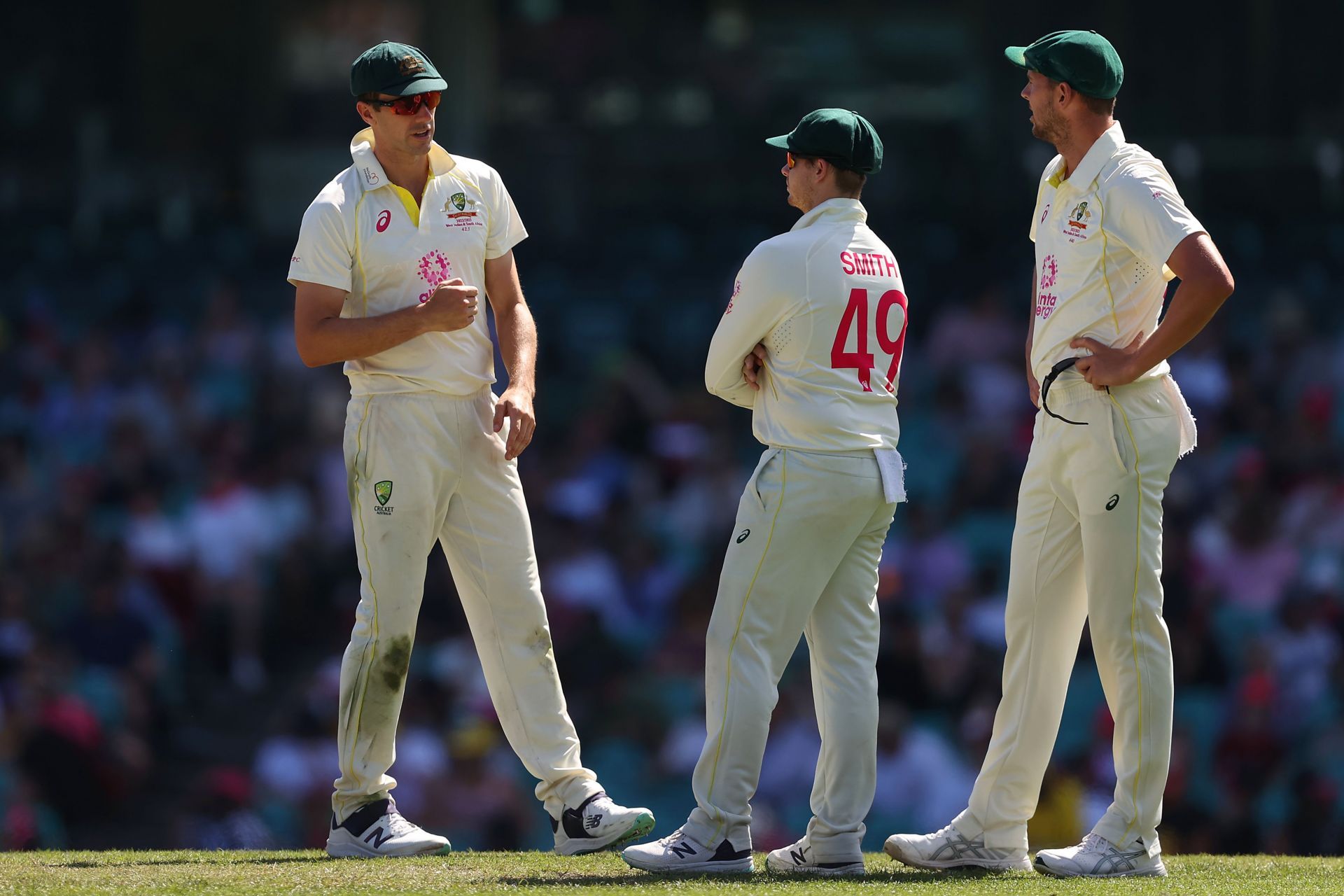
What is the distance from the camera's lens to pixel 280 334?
12906 millimetres

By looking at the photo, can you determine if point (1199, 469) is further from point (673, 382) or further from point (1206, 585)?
point (673, 382)

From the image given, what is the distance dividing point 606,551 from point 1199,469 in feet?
11.8

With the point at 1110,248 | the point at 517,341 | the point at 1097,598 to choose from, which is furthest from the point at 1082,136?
the point at 517,341

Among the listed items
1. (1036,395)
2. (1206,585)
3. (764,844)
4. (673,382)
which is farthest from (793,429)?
(673,382)

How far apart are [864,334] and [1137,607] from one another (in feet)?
3.41

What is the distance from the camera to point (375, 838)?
17.6ft

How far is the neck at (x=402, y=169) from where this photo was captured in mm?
5398

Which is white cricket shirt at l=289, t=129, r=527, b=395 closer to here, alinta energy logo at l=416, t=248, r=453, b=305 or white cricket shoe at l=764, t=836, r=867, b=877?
alinta energy logo at l=416, t=248, r=453, b=305

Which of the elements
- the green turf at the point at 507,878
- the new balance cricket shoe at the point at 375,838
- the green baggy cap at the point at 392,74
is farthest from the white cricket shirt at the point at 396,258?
the green turf at the point at 507,878

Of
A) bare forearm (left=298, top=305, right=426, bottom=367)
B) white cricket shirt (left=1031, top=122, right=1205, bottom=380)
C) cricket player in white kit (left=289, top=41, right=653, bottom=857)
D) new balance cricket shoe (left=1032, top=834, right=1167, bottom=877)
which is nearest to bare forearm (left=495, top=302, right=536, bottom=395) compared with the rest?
cricket player in white kit (left=289, top=41, right=653, bottom=857)

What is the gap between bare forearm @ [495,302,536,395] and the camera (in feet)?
18.0

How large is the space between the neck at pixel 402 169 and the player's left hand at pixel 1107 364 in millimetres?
1968

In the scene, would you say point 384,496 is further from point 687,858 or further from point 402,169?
point 687,858

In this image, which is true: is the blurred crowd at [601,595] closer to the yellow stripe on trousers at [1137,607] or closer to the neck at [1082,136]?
the yellow stripe on trousers at [1137,607]
